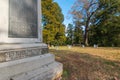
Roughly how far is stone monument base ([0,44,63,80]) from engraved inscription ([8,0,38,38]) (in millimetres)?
330

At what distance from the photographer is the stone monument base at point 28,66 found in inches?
129

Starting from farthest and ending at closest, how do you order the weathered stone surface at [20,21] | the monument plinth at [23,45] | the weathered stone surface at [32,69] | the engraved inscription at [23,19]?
the engraved inscription at [23,19], the weathered stone surface at [20,21], the monument plinth at [23,45], the weathered stone surface at [32,69]

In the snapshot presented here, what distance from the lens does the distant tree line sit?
26469 millimetres

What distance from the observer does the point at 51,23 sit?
29.9 metres

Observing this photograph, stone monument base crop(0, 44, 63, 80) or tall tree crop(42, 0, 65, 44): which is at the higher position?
tall tree crop(42, 0, 65, 44)

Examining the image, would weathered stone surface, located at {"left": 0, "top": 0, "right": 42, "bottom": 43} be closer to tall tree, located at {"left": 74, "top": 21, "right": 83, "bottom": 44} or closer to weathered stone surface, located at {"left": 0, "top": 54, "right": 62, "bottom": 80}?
weathered stone surface, located at {"left": 0, "top": 54, "right": 62, "bottom": 80}

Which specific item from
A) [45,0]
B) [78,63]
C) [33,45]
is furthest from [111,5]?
[33,45]

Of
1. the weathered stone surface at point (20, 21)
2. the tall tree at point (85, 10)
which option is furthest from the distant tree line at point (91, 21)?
the weathered stone surface at point (20, 21)

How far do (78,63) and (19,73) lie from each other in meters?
3.41

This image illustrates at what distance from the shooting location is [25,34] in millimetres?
4250

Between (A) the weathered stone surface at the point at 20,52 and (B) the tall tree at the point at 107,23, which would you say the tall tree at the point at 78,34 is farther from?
(A) the weathered stone surface at the point at 20,52

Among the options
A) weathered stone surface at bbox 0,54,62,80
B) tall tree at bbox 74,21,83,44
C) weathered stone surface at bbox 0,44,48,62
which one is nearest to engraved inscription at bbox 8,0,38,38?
weathered stone surface at bbox 0,44,48,62

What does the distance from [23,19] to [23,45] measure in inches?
24.2

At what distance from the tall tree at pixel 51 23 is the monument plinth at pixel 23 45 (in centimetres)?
2267
